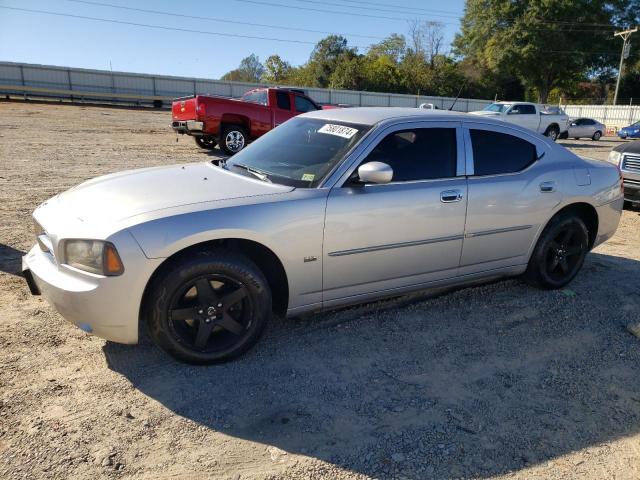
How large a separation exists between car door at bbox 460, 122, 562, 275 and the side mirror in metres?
0.91

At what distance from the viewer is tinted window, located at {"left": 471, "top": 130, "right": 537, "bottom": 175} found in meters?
4.09

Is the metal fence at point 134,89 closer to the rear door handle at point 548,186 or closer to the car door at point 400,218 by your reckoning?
the car door at point 400,218

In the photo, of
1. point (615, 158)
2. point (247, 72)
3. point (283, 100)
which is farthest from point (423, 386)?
point (247, 72)

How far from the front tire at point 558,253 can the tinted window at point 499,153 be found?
68 cm

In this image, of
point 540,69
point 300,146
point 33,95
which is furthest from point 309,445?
point 540,69

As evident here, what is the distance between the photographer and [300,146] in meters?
3.92

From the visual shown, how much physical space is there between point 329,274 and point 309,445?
1206 mm

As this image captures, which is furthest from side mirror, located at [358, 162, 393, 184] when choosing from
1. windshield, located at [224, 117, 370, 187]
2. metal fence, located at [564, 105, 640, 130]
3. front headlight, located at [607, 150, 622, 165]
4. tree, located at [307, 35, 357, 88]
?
tree, located at [307, 35, 357, 88]

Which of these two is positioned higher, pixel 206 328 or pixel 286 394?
pixel 206 328

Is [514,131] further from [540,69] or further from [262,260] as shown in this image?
[540,69]

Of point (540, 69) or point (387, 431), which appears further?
point (540, 69)

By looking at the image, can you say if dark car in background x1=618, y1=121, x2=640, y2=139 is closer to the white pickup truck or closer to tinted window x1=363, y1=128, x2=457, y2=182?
the white pickup truck

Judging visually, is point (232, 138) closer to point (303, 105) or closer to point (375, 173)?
point (303, 105)

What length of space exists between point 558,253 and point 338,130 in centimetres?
245
